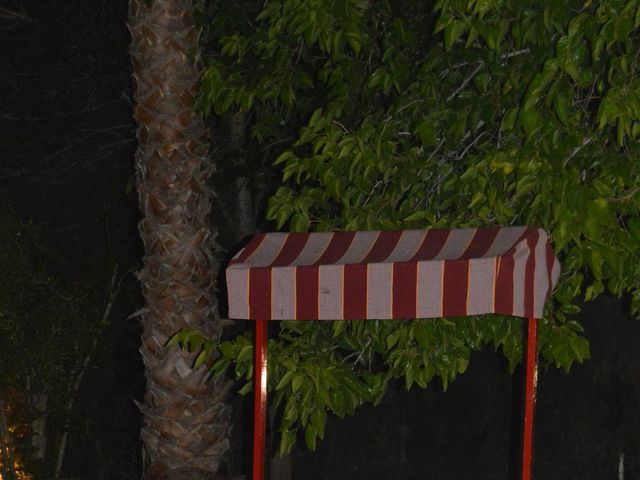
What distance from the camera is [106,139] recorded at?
36.6ft

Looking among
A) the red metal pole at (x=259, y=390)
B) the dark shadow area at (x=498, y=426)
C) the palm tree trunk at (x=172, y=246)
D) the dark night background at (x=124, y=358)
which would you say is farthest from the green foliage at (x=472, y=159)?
the dark night background at (x=124, y=358)

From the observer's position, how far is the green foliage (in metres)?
3.68

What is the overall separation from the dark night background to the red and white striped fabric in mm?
4503

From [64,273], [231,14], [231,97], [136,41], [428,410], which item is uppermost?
[231,14]

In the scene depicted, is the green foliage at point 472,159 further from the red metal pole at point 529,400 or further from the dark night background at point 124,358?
the dark night background at point 124,358

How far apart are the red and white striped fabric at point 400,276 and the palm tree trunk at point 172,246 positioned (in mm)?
1415

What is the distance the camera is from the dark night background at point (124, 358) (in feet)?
27.7

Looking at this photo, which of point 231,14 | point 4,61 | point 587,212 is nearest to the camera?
point 587,212

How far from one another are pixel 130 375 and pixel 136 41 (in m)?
6.34

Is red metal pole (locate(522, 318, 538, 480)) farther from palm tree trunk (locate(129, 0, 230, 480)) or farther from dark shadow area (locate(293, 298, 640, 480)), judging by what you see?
dark shadow area (locate(293, 298, 640, 480))

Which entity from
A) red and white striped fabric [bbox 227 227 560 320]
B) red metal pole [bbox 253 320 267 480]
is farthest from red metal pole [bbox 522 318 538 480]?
red metal pole [bbox 253 320 267 480]

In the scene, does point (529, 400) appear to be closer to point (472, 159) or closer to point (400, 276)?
point (400, 276)

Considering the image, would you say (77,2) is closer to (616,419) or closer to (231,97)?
(231,97)

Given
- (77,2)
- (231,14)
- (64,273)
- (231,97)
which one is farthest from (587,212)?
(64,273)
